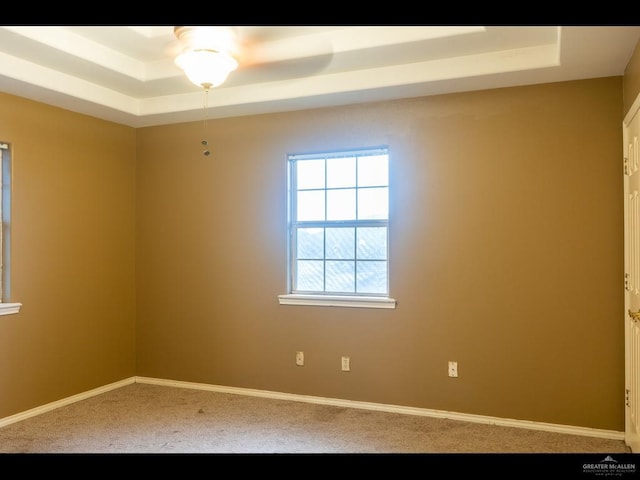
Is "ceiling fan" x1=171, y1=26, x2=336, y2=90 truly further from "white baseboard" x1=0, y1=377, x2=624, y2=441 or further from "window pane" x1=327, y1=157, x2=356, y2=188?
"white baseboard" x1=0, y1=377, x2=624, y2=441

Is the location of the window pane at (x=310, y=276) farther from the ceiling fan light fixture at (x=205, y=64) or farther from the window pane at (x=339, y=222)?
the ceiling fan light fixture at (x=205, y=64)

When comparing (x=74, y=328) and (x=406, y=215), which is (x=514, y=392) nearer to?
(x=406, y=215)

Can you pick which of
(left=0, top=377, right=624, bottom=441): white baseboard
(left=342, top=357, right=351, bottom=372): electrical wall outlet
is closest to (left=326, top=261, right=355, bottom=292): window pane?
(left=342, top=357, right=351, bottom=372): electrical wall outlet

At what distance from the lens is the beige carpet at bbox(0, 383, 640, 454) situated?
3.15 meters

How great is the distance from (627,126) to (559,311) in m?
1.25

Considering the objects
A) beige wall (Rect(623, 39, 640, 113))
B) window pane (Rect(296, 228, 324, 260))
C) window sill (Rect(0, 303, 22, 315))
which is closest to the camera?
beige wall (Rect(623, 39, 640, 113))

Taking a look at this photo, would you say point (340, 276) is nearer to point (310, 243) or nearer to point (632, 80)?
point (310, 243)

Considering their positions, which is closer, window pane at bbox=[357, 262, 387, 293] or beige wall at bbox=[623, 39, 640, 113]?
beige wall at bbox=[623, 39, 640, 113]

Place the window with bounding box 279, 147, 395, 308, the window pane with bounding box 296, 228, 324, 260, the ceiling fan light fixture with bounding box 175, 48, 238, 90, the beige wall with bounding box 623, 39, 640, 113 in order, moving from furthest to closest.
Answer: the window pane with bounding box 296, 228, 324, 260
the window with bounding box 279, 147, 395, 308
the ceiling fan light fixture with bounding box 175, 48, 238, 90
the beige wall with bounding box 623, 39, 640, 113

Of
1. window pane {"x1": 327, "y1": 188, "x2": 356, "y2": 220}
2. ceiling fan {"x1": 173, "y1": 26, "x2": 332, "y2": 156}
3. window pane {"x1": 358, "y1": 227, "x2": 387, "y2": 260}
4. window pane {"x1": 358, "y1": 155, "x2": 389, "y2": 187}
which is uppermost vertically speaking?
ceiling fan {"x1": 173, "y1": 26, "x2": 332, "y2": 156}

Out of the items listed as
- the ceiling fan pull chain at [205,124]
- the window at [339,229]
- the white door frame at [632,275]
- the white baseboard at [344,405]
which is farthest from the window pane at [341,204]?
the white door frame at [632,275]

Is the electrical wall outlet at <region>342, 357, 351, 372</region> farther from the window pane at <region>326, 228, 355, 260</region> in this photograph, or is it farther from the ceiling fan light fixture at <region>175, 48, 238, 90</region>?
the ceiling fan light fixture at <region>175, 48, 238, 90</region>

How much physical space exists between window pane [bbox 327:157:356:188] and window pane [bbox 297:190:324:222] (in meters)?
0.13

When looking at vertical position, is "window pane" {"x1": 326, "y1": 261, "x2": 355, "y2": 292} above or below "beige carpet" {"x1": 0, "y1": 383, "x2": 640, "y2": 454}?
above
